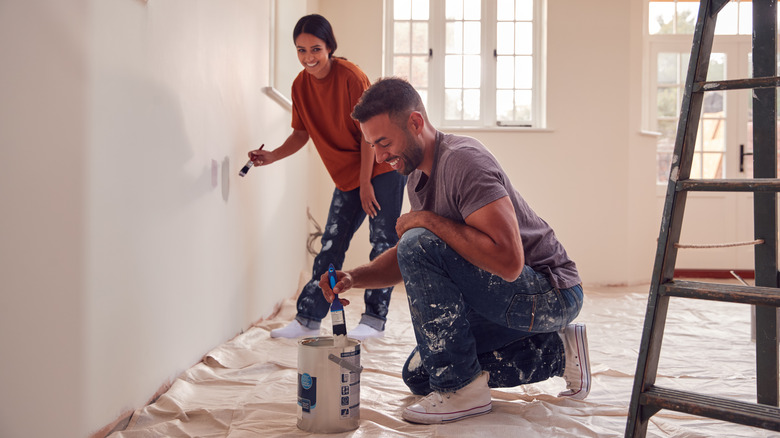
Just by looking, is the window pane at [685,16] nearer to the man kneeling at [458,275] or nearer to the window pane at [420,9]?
the window pane at [420,9]

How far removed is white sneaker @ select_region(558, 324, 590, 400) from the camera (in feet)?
5.36

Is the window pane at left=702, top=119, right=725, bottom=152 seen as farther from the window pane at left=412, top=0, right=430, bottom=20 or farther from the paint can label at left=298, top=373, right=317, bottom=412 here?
the paint can label at left=298, top=373, right=317, bottom=412

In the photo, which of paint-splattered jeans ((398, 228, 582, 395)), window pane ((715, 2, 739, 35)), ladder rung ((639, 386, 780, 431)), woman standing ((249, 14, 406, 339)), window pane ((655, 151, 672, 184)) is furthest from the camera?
window pane ((655, 151, 672, 184))

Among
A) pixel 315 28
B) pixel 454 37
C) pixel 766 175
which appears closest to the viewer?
pixel 766 175

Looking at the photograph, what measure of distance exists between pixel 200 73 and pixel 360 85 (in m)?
0.67

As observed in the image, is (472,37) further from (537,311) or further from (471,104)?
(537,311)

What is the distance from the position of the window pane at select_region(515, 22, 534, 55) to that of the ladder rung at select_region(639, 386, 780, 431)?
13.1 feet

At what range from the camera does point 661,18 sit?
5.24m

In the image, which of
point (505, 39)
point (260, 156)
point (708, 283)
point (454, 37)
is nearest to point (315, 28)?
point (260, 156)

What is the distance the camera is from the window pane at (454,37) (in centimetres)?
482

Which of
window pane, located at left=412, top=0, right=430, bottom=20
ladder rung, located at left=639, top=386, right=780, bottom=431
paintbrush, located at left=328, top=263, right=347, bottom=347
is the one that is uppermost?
window pane, located at left=412, top=0, right=430, bottom=20

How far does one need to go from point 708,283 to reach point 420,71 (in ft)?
12.7

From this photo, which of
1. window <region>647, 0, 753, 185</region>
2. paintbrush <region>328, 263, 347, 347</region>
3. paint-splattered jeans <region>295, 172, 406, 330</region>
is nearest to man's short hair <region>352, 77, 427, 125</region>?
paintbrush <region>328, 263, 347, 347</region>

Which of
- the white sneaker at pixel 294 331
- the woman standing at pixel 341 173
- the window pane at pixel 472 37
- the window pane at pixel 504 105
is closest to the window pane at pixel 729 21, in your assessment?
the window pane at pixel 504 105
